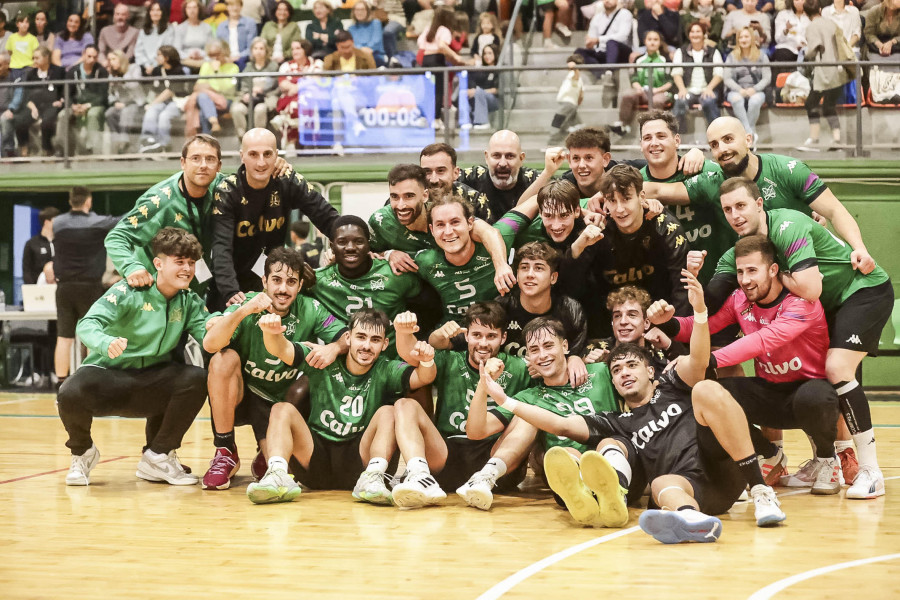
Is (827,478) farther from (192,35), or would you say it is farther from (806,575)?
(192,35)

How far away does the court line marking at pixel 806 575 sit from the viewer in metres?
3.76

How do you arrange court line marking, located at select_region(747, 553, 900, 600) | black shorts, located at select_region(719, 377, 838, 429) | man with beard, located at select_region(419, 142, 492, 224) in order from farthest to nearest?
man with beard, located at select_region(419, 142, 492, 224) → black shorts, located at select_region(719, 377, 838, 429) → court line marking, located at select_region(747, 553, 900, 600)

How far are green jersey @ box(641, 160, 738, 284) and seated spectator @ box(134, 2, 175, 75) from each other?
9.95 m

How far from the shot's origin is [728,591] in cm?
378

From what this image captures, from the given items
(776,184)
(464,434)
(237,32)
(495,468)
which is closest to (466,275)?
(464,434)

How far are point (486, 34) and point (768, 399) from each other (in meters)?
8.47

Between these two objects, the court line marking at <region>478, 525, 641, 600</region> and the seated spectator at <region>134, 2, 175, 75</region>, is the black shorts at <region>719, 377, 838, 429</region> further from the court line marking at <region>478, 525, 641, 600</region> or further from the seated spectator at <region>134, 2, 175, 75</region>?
the seated spectator at <region>134, 2, 175, 75</region>

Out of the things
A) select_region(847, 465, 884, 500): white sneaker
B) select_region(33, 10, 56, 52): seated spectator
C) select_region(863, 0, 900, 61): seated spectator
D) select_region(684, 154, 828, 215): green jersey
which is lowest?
select_region(847, 465, 884, 500): white sneaker

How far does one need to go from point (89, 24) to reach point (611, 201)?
473 inches

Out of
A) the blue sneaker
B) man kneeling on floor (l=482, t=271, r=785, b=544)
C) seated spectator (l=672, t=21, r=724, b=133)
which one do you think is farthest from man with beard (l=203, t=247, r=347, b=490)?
seated spectator (l=672, t=21, r=724, b=133)

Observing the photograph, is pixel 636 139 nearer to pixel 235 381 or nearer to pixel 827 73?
pixel 827 73

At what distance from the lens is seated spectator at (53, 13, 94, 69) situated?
14797mm

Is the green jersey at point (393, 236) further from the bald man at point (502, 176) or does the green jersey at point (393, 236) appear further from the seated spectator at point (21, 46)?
the seated spectator at point (21, 46)

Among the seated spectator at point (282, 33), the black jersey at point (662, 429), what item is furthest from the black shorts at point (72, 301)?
the black jersey at point (662, 429)
